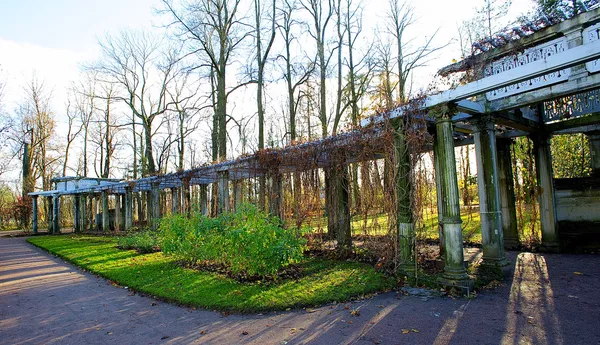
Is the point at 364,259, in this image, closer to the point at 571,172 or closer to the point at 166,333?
the point at 166,333

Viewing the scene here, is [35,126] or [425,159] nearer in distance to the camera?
[425,159]

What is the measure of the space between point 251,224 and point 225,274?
4.76 feet

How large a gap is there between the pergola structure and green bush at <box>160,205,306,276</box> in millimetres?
2419

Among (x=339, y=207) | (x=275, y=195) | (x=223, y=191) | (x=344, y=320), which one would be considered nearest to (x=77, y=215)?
(x=223, y=191)

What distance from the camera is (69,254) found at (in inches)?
474

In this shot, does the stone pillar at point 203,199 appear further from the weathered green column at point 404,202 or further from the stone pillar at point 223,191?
the weathered green column at point 404,202

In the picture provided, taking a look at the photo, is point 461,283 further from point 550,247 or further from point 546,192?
point 546,192

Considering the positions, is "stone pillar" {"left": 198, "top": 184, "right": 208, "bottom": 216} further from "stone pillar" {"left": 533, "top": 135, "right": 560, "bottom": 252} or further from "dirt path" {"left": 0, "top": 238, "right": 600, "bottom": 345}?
"stone pillar" {"left": 533, "top": 135, "right": 560, "bottom": 252}

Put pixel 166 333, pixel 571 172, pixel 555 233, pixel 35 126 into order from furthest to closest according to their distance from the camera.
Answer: pixel 35 126 → pixel 571 172 → pixel 555 233 → pixel 166 333

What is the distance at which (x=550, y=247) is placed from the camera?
955 cm

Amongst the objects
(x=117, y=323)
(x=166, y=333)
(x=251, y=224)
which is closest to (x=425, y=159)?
(x=251, y=224)

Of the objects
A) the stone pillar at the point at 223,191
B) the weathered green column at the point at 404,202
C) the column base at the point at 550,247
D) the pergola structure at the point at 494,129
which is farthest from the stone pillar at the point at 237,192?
the column base at the point at 550,247

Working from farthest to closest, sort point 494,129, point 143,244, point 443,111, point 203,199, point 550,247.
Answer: point 203,199, point 143,244, point 550,247, point 494,129, point 443,111

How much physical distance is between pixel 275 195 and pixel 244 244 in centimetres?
438
